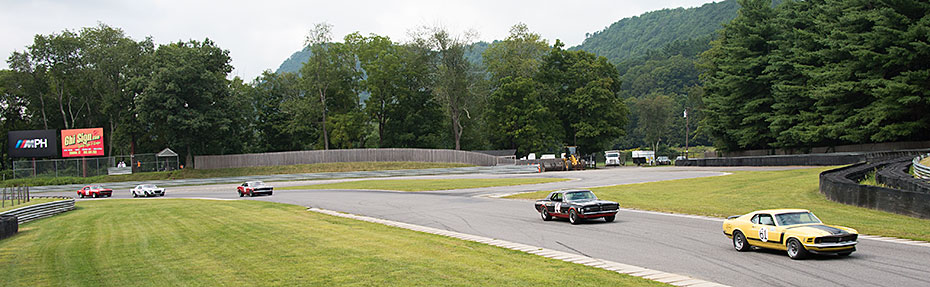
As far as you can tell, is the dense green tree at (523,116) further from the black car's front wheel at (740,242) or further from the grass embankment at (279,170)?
the black car's front wheel at (740,242)

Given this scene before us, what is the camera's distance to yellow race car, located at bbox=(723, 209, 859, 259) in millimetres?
12219

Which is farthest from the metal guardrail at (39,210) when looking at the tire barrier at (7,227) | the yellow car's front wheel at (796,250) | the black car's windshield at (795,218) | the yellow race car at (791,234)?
the yellow car's front wheel at (796,250)

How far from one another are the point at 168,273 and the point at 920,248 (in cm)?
1557

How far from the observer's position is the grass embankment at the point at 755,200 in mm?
17516

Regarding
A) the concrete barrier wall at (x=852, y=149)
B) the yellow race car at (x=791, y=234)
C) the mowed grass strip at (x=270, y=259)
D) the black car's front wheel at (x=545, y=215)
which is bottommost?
the black car's front wheel at (x=545, y=215)

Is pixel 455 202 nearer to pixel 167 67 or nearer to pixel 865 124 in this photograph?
pixel 865 124

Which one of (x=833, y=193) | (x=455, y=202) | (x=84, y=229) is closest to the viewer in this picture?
(x=84, y=229)

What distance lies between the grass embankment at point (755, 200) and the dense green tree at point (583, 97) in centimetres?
4922

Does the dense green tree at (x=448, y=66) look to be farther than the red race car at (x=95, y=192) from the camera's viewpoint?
Yes

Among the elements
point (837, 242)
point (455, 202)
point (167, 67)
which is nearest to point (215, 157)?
point (167, 67)

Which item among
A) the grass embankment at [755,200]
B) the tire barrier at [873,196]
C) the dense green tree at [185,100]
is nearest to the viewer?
the grass embankment at [755,200]

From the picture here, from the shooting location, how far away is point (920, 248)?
13.4m

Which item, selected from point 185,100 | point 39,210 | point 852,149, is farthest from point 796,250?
point 185,100

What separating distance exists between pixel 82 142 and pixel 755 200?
72.8 m
